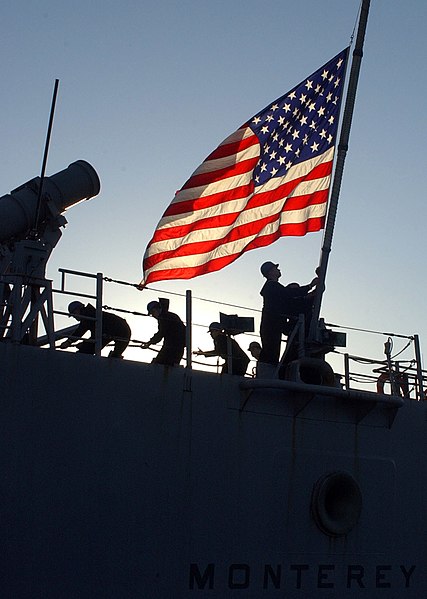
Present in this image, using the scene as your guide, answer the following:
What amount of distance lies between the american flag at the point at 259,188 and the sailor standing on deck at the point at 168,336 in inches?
48.9

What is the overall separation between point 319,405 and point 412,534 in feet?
8.15

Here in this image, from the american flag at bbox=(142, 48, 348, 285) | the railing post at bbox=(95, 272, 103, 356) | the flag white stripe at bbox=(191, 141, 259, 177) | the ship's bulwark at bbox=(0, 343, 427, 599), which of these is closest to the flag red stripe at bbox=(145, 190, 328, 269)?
the american flag at bbox=(142, 48, 348, 285)

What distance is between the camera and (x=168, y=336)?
11547mm

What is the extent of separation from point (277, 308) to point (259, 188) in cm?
190

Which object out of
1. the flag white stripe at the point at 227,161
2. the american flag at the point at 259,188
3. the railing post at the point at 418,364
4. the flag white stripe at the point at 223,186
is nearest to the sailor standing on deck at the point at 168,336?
the american flag at the point at 259,188

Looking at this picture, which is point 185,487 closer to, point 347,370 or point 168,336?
point 168,336

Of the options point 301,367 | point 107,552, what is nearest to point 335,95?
point 301,367

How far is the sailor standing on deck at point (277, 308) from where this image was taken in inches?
493

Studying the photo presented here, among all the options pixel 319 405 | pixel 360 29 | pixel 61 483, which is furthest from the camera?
pixel 360 29

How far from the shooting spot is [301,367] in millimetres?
12438

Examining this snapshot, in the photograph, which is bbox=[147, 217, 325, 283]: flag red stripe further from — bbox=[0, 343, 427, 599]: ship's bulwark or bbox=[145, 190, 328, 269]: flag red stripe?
bbox=[0, 343, 427, 599]: ship's bulwark

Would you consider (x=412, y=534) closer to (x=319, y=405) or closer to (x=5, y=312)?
(x=319, y=405)

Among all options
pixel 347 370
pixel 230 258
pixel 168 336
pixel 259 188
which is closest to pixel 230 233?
pixel 230 258

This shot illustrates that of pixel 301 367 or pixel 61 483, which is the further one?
pixel 301 367
